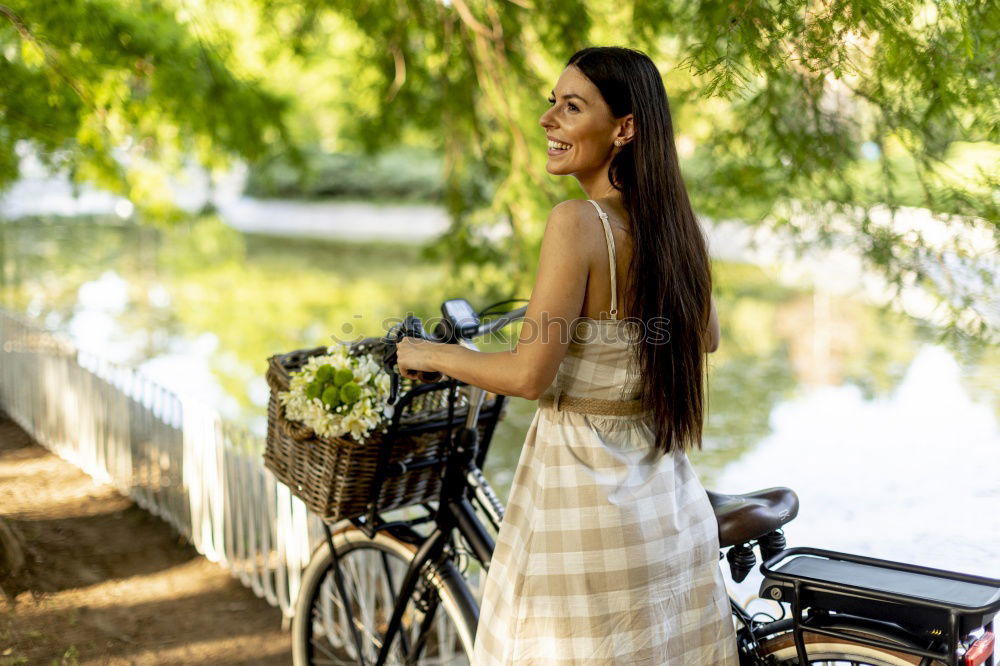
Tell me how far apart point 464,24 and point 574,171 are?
4.61 m

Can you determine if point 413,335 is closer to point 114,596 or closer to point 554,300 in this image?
point 554,300

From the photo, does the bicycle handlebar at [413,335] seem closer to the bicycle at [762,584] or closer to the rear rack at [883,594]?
the bicycle at [762,584]

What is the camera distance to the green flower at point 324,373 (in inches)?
98.5

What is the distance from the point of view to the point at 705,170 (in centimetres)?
583

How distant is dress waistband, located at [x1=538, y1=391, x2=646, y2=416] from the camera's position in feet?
6.96

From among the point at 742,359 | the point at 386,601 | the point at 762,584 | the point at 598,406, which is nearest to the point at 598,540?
the point at 598,406

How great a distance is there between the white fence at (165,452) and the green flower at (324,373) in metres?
1.88

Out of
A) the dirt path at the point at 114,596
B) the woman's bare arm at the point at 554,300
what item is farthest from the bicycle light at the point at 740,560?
the dirt path at the point at 114,596

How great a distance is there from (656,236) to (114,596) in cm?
366

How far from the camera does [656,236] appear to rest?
2021mm

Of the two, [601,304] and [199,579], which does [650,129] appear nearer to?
[601,304]

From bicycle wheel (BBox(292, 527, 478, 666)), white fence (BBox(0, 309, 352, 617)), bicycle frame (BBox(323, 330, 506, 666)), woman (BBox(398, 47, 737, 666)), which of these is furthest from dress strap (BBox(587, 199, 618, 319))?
white fence (BBox(0, 309, 352, 617))

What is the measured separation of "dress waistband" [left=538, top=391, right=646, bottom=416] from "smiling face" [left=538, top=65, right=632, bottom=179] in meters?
0.47

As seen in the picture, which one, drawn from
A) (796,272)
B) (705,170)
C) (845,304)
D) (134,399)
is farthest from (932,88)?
(796,272)
